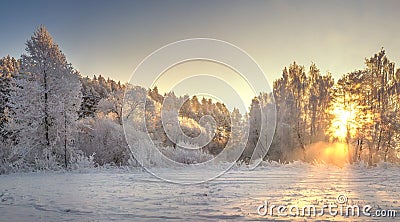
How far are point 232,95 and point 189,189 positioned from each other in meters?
4.73

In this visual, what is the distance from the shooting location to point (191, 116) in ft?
107

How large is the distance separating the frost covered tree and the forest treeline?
0.18 feet

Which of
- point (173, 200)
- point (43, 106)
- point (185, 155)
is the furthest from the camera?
point (185, 155)

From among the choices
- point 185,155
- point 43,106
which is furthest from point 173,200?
point 43,106

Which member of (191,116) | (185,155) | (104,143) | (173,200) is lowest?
(185,155)

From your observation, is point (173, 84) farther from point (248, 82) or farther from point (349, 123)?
point (349, 123)

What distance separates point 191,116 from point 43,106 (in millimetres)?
15397

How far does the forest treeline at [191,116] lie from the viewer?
781 inches

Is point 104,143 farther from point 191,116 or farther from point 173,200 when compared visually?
point 173,200

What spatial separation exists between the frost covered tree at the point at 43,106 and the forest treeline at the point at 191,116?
2.1 inches

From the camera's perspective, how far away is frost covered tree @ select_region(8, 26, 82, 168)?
19562mm

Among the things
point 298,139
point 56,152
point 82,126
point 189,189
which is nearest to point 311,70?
point 298,139

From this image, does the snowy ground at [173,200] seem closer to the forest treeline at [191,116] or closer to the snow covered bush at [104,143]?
the forest treeline at [191,116]

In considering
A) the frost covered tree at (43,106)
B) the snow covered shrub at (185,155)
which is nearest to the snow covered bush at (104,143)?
the frost covered tree at (43,106)
